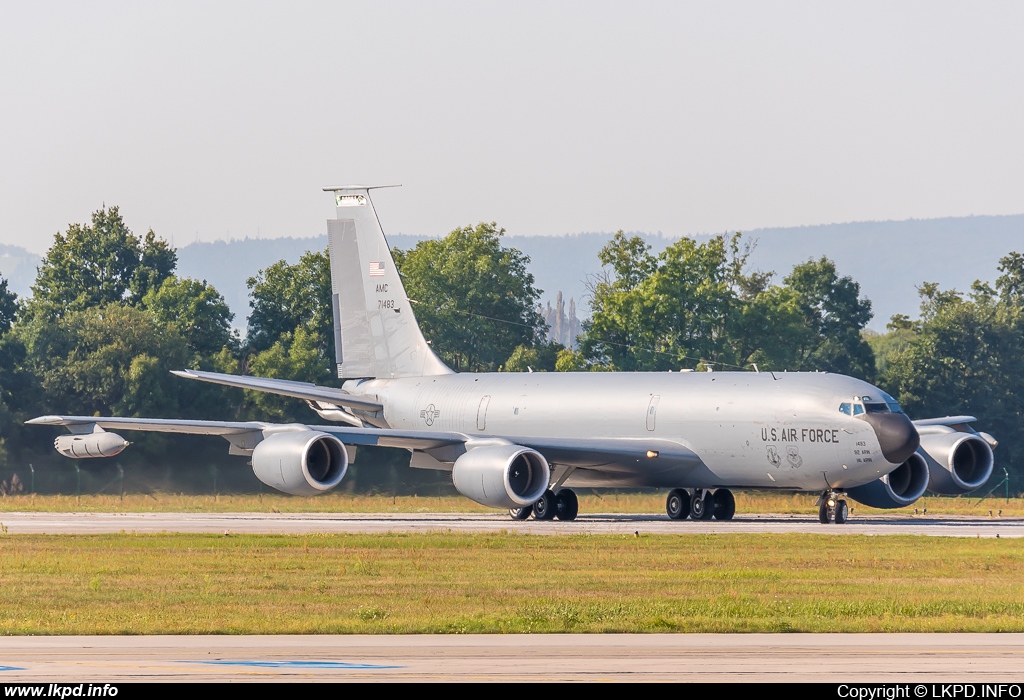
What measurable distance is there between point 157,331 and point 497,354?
2104 centimetres

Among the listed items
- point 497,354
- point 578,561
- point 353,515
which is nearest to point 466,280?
point 497,354

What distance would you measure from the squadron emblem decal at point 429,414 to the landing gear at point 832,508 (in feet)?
41.2

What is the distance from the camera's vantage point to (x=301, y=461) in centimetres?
3700

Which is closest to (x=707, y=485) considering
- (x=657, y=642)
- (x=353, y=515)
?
(x=353, y=515)

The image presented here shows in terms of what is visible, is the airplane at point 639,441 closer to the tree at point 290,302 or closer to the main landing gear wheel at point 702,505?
the main landing gear wheel at point 702,505

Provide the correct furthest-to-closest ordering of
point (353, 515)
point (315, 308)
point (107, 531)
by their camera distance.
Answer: point (315, 308)
point (353, 515)
point (107, 531)

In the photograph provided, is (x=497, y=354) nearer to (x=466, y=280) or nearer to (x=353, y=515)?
(x=466, y=280)

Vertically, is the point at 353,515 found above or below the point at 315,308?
below

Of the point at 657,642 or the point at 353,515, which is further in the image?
the point at 353,515

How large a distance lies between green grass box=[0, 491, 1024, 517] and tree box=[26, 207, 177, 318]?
37860 millimetres

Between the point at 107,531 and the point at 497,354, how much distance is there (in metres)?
53.7

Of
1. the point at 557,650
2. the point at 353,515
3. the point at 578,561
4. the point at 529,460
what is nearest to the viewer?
the point at 557,650

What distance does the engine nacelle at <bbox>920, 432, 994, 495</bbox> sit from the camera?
132 feet
